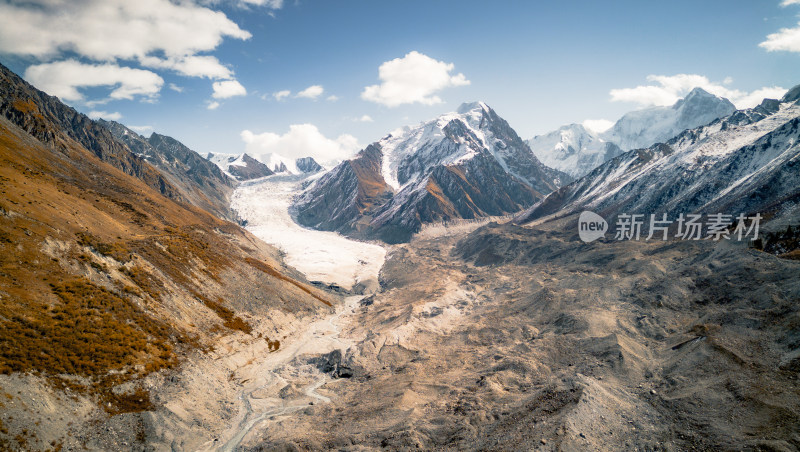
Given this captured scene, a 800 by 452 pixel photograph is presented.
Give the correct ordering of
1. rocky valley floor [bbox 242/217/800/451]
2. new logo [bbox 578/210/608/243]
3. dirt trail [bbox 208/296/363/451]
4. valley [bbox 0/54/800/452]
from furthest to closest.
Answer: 1. new logo [bbox 578/210/608/243]
2. dirt trail [bbox 208/296/363/451]
3. valley [bbox 0/54/800/452]
4. rocky valley floor [bbox 242/217/800/451]

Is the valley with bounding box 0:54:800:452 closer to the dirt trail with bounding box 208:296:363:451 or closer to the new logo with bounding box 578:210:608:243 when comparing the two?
the dirt trail with bounding box 208:296:363:451

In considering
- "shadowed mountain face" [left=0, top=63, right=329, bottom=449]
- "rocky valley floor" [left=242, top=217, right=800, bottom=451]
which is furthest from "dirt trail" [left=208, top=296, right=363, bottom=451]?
"shadowed mountain face" [left=0, top=63, right=329, bottom=449]

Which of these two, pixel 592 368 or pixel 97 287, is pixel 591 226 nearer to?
pixel 592 368

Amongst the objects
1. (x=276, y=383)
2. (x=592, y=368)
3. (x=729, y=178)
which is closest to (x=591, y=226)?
(x=729, y=178)

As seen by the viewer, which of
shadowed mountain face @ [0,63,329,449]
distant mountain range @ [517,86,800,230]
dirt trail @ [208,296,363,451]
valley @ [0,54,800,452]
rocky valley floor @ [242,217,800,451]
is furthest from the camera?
distant mountain range @ [517,86,800,230]

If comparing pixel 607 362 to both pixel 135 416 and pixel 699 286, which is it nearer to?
pixel 699 286

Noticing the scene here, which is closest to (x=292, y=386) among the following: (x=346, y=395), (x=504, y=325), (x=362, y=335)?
(x=346, y=395)
